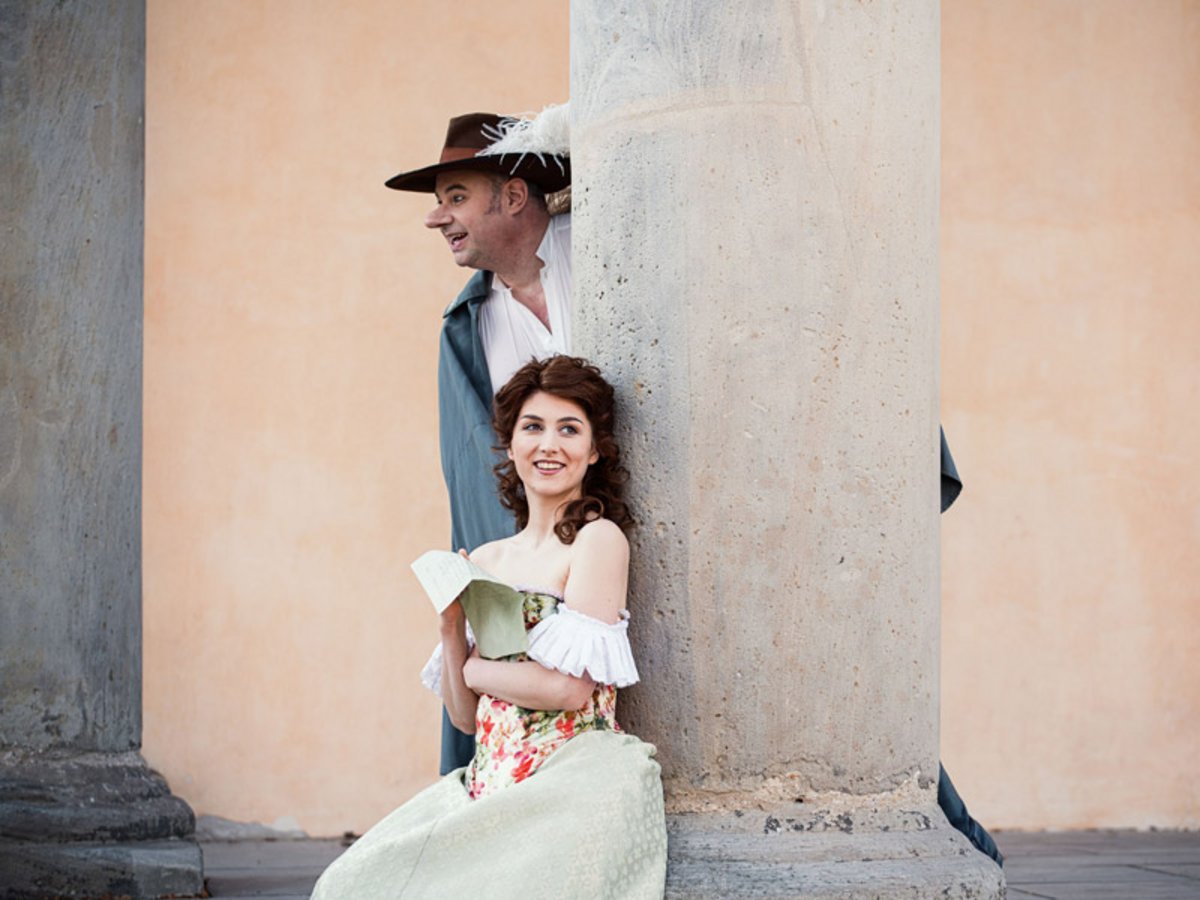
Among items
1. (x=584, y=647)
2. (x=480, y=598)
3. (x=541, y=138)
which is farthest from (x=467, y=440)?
(x=584, y=647)

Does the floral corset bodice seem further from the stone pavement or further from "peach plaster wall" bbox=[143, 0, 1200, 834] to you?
"peach plaster wall" bbox=[143, 0, 1200, 834]

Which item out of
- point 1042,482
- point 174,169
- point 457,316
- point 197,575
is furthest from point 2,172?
A: point 1042,482

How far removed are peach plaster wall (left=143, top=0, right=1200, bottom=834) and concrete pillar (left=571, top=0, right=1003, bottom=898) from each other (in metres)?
3.80

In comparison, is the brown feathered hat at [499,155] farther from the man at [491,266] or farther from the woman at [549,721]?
the woman at [549,721]

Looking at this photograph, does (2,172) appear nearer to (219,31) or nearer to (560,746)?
(219,31)

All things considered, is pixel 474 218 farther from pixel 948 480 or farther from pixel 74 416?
pixel 74 416

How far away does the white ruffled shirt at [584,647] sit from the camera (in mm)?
2828

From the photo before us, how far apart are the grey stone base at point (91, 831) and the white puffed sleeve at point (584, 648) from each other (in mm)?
2688

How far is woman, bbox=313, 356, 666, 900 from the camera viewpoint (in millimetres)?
2740

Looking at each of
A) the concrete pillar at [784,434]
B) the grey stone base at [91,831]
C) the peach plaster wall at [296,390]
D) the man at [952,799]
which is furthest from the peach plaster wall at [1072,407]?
the concrete pillar at [784,434]

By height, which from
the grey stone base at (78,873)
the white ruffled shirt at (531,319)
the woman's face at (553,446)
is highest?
the white ruffled shirt at (531,319)

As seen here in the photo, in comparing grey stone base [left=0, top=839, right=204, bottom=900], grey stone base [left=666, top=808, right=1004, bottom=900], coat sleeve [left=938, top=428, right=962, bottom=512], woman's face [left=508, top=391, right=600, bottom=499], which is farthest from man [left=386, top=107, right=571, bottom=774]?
grey stone base [left=0, top=839, right=204, bottom=900]

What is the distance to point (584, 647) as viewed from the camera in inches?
111

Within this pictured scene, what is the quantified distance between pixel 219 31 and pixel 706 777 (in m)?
4.53
